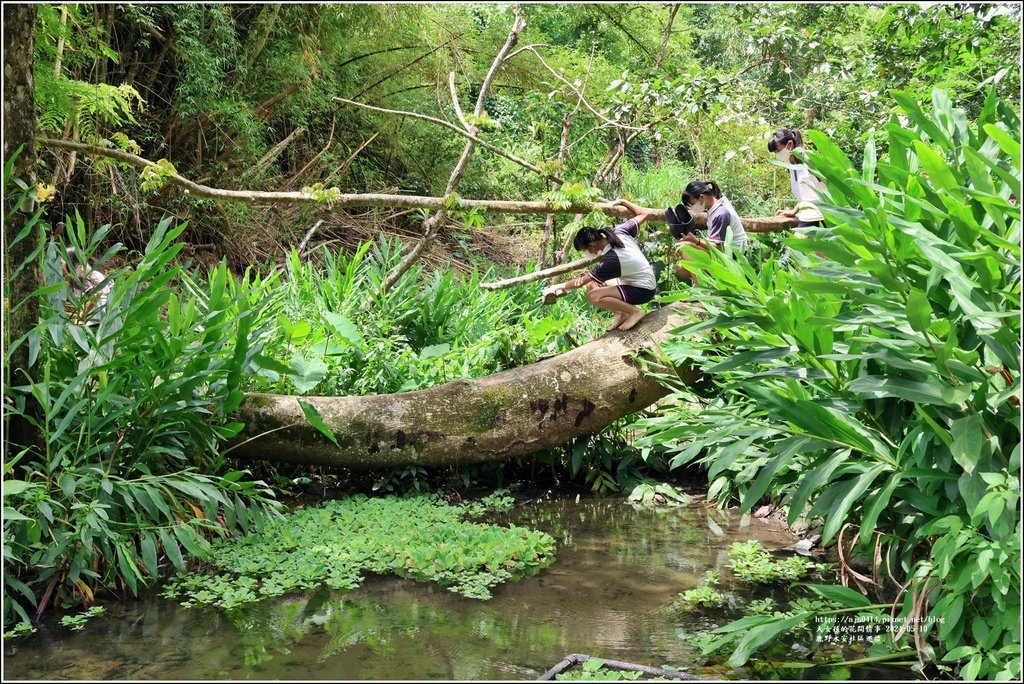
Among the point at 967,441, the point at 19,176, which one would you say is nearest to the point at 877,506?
the point at 967,441

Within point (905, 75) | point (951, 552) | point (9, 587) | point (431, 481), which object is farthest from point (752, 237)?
point (9, 587)

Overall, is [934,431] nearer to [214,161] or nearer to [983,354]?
[983,354]

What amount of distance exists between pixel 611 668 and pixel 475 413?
2362 millimetres

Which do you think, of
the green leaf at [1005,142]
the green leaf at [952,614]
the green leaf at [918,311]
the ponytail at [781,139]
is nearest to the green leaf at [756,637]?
the green leaf at [952,614]

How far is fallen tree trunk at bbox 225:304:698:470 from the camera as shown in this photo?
4.84 metres

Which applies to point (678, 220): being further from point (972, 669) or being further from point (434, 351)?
point (972, 669)

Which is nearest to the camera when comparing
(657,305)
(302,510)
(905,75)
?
(302,510)

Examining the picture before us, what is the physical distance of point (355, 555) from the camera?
4117 millimetres

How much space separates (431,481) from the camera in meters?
5.45

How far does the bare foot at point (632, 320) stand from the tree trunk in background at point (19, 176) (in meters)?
3.51

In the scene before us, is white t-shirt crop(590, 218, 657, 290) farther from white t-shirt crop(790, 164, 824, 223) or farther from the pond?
the pond

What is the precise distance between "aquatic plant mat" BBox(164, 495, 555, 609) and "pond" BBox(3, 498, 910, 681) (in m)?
0.08

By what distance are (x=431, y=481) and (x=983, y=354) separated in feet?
11.3

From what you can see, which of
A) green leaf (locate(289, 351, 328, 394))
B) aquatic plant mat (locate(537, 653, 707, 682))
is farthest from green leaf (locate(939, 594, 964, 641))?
green leaf (locate(289, 351, 328, 394))
